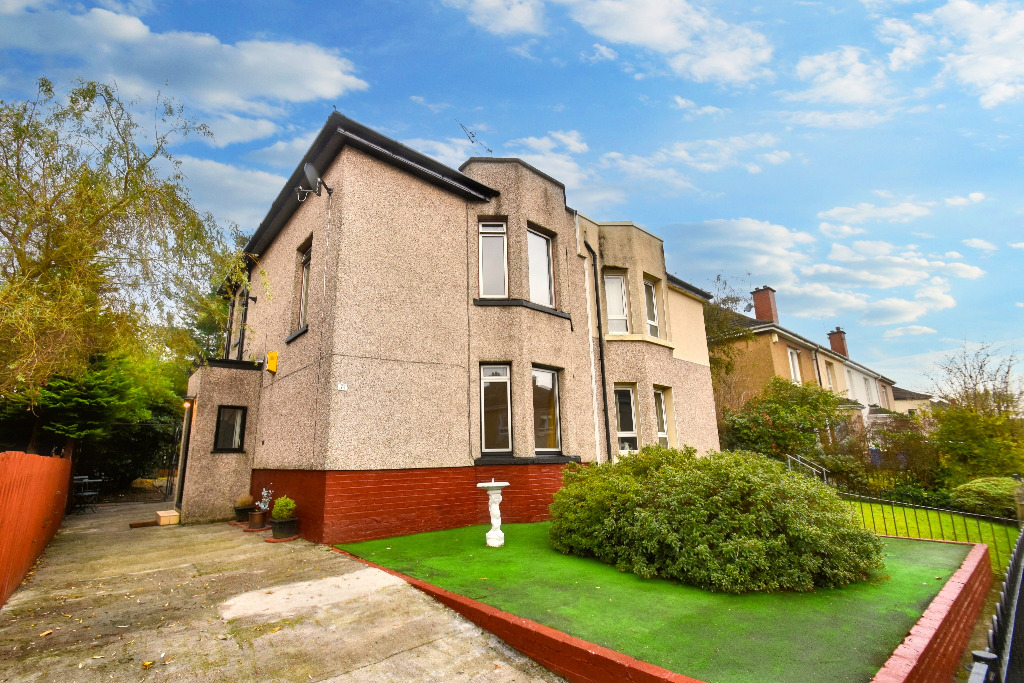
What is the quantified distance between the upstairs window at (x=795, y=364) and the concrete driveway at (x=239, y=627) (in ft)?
76.8

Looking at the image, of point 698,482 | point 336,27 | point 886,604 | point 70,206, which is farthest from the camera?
point 336,27

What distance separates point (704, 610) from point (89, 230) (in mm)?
9268

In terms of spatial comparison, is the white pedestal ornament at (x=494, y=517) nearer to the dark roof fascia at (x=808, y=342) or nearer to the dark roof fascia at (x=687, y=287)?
the dark roof fascia at (x=687, y=287)

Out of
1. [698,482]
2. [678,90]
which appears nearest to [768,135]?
[678,90]

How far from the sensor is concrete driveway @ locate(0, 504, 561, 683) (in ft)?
11.9

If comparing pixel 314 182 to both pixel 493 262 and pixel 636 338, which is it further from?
pixel 636 338

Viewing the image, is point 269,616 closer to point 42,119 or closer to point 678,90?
point 42,119

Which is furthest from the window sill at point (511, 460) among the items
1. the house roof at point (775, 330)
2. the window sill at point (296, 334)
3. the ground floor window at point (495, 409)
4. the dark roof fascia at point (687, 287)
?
the house roof at point (775, 330)

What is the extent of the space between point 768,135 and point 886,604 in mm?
10017

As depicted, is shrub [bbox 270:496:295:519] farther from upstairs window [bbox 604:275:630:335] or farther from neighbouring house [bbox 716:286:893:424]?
neighbouring house [bbox 716:286:893:424]

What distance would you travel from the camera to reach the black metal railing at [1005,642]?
2250 mm

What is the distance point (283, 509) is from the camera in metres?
8.07

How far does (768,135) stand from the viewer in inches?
434

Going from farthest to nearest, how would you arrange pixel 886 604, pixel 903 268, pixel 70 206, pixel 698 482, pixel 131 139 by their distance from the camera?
1. pixel 903 268
2. pixel 131 139
3. pixel 70 206
4. pixel 698 482
5. pixel 886 604
